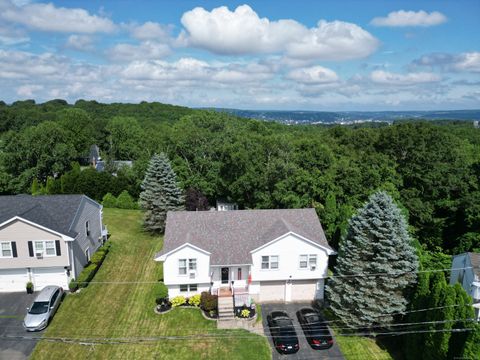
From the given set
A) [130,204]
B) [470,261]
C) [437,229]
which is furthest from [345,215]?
[130,204]

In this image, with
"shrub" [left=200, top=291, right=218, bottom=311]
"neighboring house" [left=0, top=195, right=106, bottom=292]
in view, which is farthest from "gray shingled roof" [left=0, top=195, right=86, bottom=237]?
"shrub" [left=200, top=291, right=218, bottom=311]

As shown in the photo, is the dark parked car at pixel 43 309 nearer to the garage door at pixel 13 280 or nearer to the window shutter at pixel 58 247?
the window shutter at pixel 58 247

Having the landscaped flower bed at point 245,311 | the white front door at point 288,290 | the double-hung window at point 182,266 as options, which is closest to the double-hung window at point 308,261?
the white front door at point 288,290

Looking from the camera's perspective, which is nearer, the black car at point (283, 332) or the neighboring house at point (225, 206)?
the black car at point (283, 332)

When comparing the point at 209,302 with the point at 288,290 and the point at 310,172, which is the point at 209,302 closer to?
the point at 288,290

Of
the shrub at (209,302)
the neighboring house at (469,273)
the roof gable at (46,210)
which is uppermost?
the roof gable at (46,210)

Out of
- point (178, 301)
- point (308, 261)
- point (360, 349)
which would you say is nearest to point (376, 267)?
point (360, 349)
